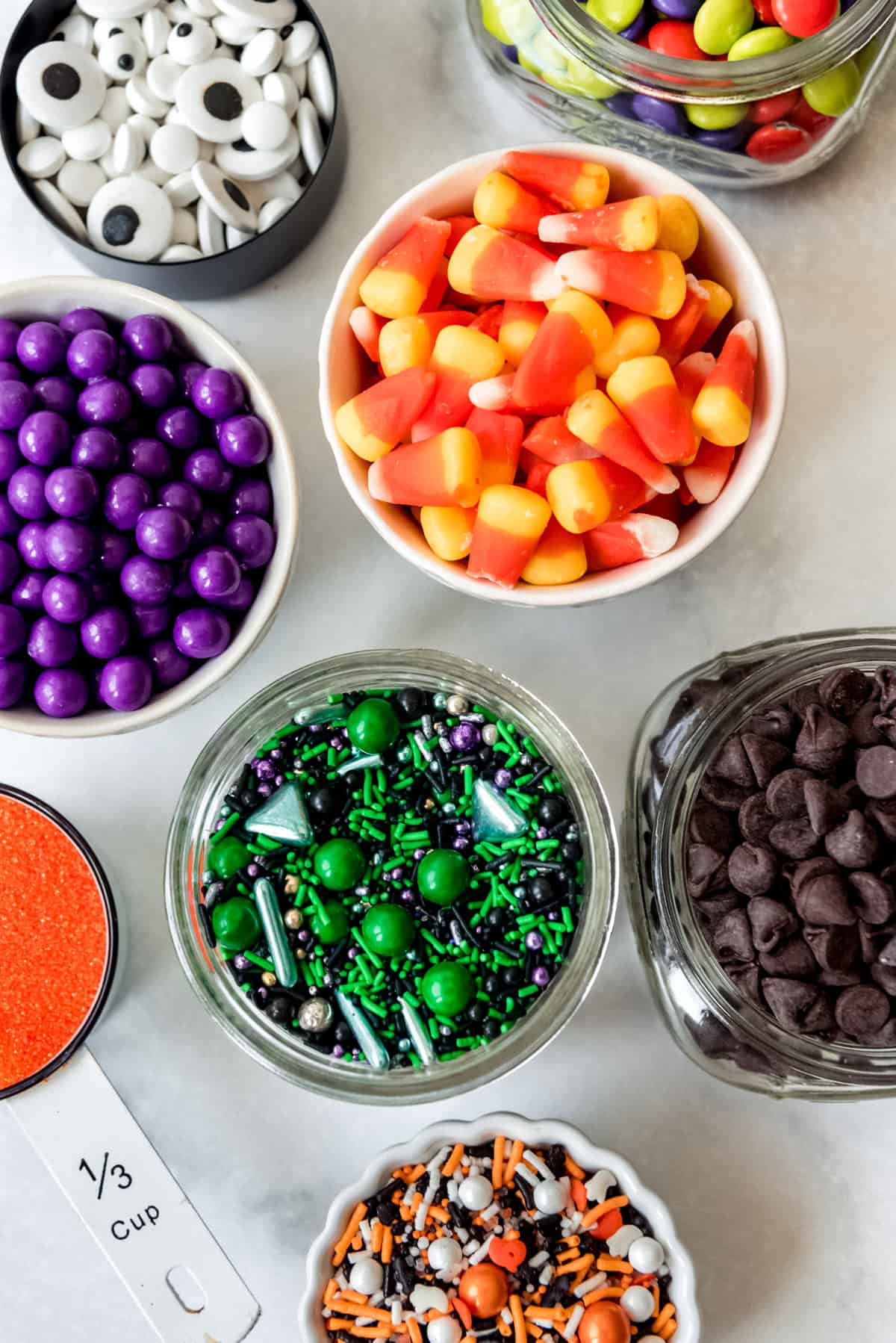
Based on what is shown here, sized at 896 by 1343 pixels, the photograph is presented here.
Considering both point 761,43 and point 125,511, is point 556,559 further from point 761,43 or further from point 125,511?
point 761,43

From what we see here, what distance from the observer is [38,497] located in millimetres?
Answer: 1139

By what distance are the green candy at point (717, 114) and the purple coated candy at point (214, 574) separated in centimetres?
66

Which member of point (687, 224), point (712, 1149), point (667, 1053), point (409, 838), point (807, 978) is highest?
point (687, 224)

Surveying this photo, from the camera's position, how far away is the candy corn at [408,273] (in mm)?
1118

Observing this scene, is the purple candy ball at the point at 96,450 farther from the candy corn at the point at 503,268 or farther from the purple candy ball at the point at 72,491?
the candy corn at the point at 503,268

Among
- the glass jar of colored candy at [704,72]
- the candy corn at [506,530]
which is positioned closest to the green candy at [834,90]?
the glass jar of colored candy at [704,72]

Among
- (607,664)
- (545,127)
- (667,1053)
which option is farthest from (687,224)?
(667,1053)

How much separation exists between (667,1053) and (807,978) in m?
0.35

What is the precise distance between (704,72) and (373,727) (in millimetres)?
701

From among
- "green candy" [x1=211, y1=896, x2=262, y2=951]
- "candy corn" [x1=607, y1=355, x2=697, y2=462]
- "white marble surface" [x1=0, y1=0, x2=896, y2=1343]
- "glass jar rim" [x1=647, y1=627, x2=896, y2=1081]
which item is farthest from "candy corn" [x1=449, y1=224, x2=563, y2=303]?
"green candy" [x1=211, y1=896, x2=262, y2=951]

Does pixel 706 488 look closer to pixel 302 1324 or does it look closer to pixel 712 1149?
pixel 712 1149

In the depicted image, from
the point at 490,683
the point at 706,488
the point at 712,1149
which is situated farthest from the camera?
the point at 712,1149

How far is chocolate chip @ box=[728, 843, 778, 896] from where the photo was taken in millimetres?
1013

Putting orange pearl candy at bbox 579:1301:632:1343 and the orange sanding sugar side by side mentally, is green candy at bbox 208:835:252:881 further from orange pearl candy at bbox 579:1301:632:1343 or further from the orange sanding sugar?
orange pearl candy at bbox 579:1301:632:1343
